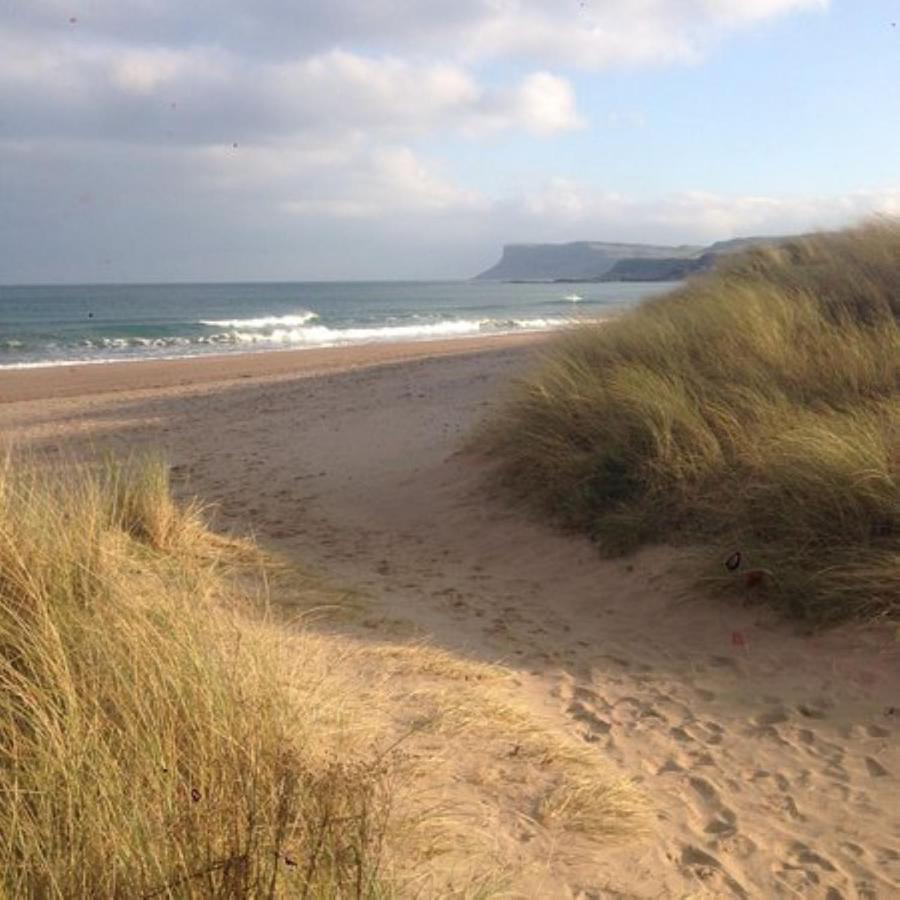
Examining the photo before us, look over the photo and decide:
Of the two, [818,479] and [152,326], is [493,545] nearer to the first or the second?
[818,479]

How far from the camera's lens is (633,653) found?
5.41 metres

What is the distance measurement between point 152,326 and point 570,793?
139 ft

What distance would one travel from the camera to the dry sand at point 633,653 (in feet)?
11.4

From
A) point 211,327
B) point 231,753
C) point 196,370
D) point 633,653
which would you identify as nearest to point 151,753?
point 231,753

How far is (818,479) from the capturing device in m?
5.81

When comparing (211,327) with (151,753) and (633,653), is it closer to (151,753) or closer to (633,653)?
(633,653)

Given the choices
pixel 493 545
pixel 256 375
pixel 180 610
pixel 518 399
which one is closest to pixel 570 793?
pixel 180 610

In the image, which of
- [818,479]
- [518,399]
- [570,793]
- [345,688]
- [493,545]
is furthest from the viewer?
[518,399]

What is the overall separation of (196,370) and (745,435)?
59.9 ft

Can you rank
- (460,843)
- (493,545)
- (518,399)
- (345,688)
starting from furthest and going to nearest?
(518,399), (493,545), (345,688), (460,843)

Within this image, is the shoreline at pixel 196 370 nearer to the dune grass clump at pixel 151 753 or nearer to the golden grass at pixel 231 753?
the golden grass at pixel 231 753

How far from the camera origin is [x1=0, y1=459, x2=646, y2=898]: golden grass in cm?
223

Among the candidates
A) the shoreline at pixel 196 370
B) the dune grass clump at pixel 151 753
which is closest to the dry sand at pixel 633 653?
the dune grass clump at pixel 151 753

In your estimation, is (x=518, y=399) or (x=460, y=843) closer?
(x=460, y=843)
